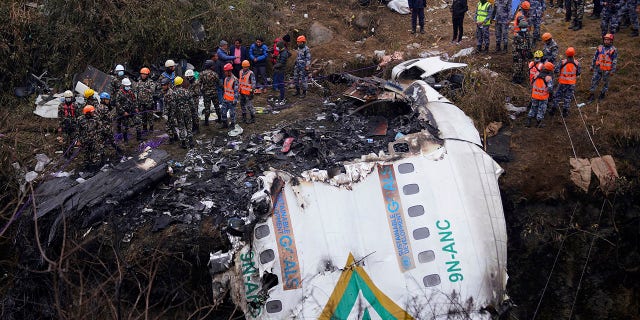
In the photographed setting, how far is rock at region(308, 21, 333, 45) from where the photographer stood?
1409 centimetres

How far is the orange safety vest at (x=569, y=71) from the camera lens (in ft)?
29.8

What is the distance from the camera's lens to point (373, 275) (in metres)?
6.71

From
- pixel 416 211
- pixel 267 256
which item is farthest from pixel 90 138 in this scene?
pixel 416 211

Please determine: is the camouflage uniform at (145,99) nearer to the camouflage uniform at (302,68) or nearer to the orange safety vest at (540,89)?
the camouflage uniform at (302,68)

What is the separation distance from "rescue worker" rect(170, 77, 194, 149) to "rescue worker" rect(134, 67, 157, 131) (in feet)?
3.70

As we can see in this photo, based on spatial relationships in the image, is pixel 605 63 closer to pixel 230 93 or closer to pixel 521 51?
pixel 521 51

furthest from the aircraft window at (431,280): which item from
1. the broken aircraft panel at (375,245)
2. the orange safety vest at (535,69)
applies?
the orange safety vest at (535,69)

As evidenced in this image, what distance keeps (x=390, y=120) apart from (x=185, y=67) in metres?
5.64

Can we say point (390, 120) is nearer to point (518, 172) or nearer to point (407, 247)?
point (518, 172)

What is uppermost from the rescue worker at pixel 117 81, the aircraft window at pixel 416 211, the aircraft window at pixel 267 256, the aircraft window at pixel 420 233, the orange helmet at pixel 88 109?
the orange helmet at pixel 88 109

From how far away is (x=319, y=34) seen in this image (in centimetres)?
1417

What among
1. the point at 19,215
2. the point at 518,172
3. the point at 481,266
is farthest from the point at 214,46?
the point at 481,266

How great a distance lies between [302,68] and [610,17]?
6.84 meters

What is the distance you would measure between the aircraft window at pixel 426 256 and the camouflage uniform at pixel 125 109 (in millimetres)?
6151
